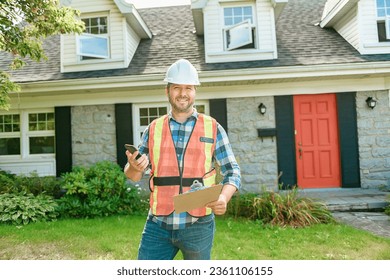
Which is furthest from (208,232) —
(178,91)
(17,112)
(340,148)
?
(17,112)

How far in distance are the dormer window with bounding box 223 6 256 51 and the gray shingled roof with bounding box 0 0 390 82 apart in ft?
1.58

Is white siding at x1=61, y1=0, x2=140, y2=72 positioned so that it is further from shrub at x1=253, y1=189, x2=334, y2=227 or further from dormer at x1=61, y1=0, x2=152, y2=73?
shrub at x1=253, y1=189, x2=334, y2=227

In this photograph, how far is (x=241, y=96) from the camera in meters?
5.35

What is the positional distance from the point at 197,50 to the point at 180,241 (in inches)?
196

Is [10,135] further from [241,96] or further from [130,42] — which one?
[241,96]

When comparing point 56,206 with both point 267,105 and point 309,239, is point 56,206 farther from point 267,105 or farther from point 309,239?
point 267,105

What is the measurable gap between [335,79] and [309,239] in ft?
10.8

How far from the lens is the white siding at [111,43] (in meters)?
5.62

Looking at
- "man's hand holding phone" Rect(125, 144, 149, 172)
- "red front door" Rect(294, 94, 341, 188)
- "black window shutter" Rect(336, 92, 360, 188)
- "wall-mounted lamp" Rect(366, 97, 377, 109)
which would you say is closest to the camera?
"man's hand holding phone" Rect(125, 144, 149, 172)

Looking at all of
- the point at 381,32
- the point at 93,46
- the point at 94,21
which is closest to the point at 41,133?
the point at 93,46

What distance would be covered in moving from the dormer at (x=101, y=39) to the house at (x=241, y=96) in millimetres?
20

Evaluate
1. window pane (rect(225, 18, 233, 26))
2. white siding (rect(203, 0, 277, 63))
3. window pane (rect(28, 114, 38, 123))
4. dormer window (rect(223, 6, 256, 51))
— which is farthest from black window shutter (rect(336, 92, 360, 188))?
window pane (rect(28, 114, 38, 123))

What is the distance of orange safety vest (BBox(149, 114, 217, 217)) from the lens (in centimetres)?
150

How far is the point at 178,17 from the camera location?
719 centimetres
